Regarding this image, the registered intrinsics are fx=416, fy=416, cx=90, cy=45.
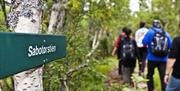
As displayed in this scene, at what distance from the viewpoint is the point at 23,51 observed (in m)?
2.55

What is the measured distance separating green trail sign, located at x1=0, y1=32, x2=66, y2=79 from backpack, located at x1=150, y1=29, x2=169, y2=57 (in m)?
5.47

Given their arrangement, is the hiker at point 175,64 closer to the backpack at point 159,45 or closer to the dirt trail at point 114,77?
the backpack at point 159,45

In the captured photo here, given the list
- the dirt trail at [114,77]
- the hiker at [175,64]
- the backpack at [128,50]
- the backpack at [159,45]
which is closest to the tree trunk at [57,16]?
the hiker at [175,64]

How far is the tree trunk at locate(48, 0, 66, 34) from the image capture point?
561cm

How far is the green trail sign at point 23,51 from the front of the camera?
228 cm

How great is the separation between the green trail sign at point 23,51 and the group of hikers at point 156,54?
362 centimetres

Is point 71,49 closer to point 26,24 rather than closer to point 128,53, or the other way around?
point 26,24

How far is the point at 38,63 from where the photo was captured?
9.43 feet

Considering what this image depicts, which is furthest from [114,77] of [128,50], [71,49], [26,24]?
[26,24]

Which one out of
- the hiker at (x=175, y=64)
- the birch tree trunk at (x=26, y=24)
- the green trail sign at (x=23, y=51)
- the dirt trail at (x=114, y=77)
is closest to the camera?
the green trail sign at (x=23, y=51)

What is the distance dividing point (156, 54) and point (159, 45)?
7.8 inches

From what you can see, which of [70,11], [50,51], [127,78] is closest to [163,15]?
[127,78]

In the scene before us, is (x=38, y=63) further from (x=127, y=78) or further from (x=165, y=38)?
(x=127, y=78)

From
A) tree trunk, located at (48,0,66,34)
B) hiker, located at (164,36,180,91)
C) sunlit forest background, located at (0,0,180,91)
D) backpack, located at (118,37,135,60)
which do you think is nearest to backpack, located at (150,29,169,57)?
sunlit forest background, located at (0,0,180,91)
